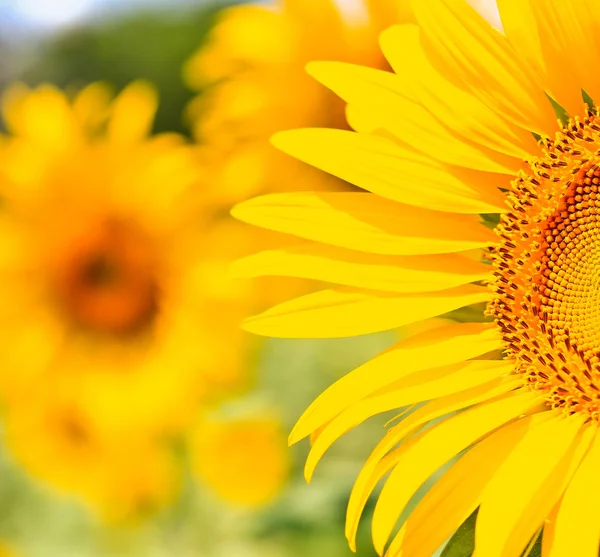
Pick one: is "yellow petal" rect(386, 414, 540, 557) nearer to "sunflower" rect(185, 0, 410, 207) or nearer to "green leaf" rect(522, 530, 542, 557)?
"green leaf" rect(522, 530, 542, 557)

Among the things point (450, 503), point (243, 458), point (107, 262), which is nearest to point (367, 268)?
point (450, 503)

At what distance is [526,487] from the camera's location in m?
0.42

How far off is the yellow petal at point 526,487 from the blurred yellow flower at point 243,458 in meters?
0.54

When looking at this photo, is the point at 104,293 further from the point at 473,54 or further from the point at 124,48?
the point at 124,48

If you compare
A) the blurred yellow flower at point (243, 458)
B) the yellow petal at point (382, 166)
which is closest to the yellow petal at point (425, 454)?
the yellow petal at point (382, 166)

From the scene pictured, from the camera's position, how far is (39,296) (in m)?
1.14

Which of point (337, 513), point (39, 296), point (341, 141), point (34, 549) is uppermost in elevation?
point (39, 296)

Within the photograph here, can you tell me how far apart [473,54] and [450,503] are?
23cm

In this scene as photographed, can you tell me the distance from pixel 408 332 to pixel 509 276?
0.83ft

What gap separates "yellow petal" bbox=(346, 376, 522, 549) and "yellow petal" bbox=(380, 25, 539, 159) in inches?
5.2

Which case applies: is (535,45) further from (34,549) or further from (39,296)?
(34,549)

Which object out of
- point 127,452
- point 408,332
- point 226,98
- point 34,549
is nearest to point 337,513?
point 408,332

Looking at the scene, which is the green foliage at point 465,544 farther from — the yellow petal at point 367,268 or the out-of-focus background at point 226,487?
the out-of-focus background at point 226,487

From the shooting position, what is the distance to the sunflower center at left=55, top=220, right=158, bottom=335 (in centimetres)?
112
